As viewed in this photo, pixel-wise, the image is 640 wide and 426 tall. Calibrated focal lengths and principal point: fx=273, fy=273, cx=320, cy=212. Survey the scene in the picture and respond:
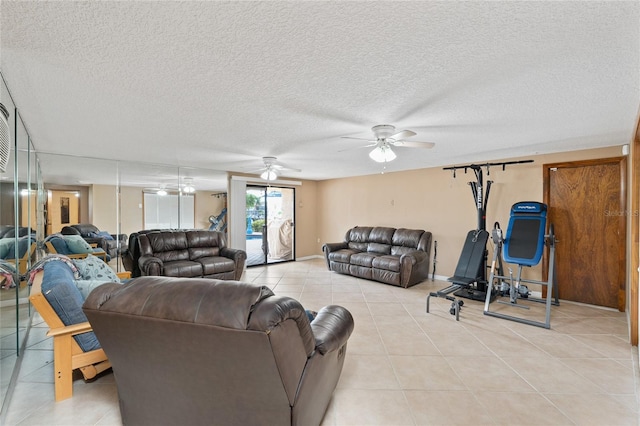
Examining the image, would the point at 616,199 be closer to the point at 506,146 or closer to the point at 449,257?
the point at 506,146

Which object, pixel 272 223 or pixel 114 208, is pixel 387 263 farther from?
pixel 114 208

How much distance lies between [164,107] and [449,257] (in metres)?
5.32

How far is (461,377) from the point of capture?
226cm

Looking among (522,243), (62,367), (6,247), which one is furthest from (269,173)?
(522,243)

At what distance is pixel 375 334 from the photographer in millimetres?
3070

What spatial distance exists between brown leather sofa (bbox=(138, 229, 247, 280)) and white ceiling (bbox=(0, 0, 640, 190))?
2172 mm

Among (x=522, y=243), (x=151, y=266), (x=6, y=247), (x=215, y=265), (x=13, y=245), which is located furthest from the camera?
(x=215, y=265)

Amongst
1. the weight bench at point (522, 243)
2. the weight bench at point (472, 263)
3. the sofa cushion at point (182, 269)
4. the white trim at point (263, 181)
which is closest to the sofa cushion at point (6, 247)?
the sofa cushion at point (182, 269)

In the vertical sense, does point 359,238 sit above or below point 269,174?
below

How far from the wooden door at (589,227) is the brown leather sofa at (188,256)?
18.0 ft

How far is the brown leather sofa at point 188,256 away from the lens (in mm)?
4570

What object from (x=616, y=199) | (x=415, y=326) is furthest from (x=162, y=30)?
(x=616, y=199)

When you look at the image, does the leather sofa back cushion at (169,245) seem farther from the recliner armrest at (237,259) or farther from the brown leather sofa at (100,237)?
the recliner armrest at (237,259)

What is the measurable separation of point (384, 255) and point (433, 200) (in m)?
1.54
